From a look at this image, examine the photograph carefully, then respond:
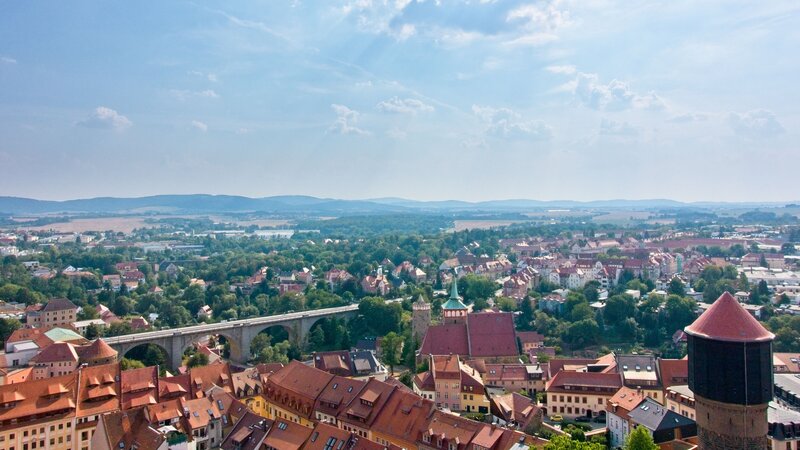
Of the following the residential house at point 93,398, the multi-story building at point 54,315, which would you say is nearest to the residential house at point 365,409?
the residential house at point 93,398

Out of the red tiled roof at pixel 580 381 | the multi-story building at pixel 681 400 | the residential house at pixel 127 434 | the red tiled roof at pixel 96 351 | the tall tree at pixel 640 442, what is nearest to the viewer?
the tall tree at pixel 640 442

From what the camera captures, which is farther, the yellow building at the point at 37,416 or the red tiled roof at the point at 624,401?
the red tiled roof at the point at 624,401

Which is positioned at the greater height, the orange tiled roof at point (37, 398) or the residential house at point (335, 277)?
the orange tiled roof at point (37, 398)

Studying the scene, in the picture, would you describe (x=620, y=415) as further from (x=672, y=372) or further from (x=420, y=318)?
(x=420, y=318)

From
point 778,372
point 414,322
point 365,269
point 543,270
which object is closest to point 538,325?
point 414,322

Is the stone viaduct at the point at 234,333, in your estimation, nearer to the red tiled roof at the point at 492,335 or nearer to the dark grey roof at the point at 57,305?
the dark grey roof at the point at 57,305

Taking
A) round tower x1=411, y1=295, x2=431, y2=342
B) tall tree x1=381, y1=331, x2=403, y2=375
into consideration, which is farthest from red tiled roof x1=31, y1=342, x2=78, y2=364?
round tower x1=411, y1=295, x2=431, y2=342
